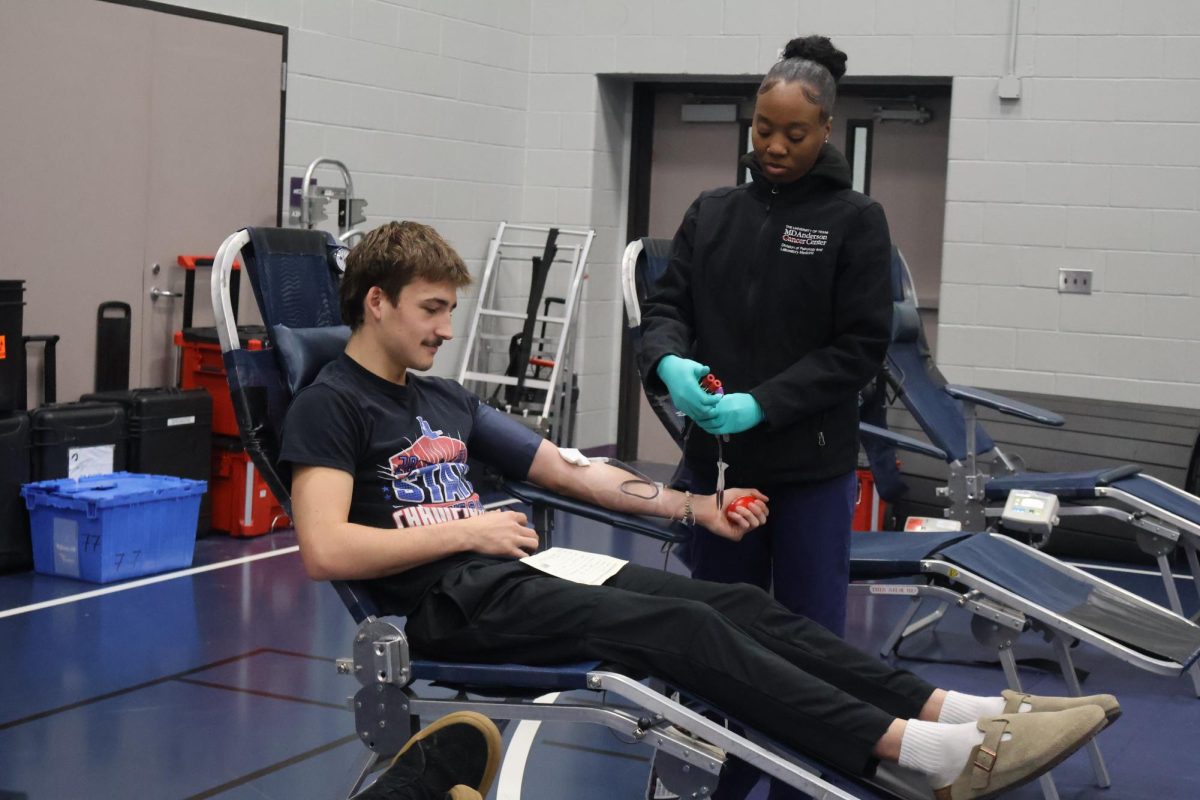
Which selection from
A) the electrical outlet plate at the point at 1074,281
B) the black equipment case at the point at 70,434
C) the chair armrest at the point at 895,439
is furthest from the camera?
the electrical outlet plate at the point at 1074,281

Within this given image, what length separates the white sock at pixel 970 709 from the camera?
7.45 feet

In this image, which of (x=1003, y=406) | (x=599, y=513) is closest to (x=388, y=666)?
(x=599, y=513)

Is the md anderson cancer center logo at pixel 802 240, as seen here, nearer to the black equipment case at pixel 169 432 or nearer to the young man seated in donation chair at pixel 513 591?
the young man seated in donation chair at pixel 513 591

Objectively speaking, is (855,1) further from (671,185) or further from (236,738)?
(236,738)

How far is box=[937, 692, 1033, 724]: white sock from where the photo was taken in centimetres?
227

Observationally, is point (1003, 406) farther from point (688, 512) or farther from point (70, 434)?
point (70, 434)

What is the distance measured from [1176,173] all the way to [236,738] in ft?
16.1

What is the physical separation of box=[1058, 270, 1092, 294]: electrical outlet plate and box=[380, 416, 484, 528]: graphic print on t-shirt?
4.63 m

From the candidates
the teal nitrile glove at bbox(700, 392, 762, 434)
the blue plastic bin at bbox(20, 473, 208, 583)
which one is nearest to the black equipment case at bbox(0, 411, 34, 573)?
the blue plastic bin at bbox(20, 473, 208, 583)

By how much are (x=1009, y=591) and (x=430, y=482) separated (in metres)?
1.51

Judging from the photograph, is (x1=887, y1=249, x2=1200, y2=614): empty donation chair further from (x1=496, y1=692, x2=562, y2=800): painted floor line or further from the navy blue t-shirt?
the navy blue t-shirt

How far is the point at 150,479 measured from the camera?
17.0ft

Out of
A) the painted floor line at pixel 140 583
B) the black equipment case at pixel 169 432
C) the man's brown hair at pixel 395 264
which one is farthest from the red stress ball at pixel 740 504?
the black equipment case at pixel 169 432

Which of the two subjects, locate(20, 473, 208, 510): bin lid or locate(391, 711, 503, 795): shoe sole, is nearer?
locate(391, 711, 503, 795): shoe sole
